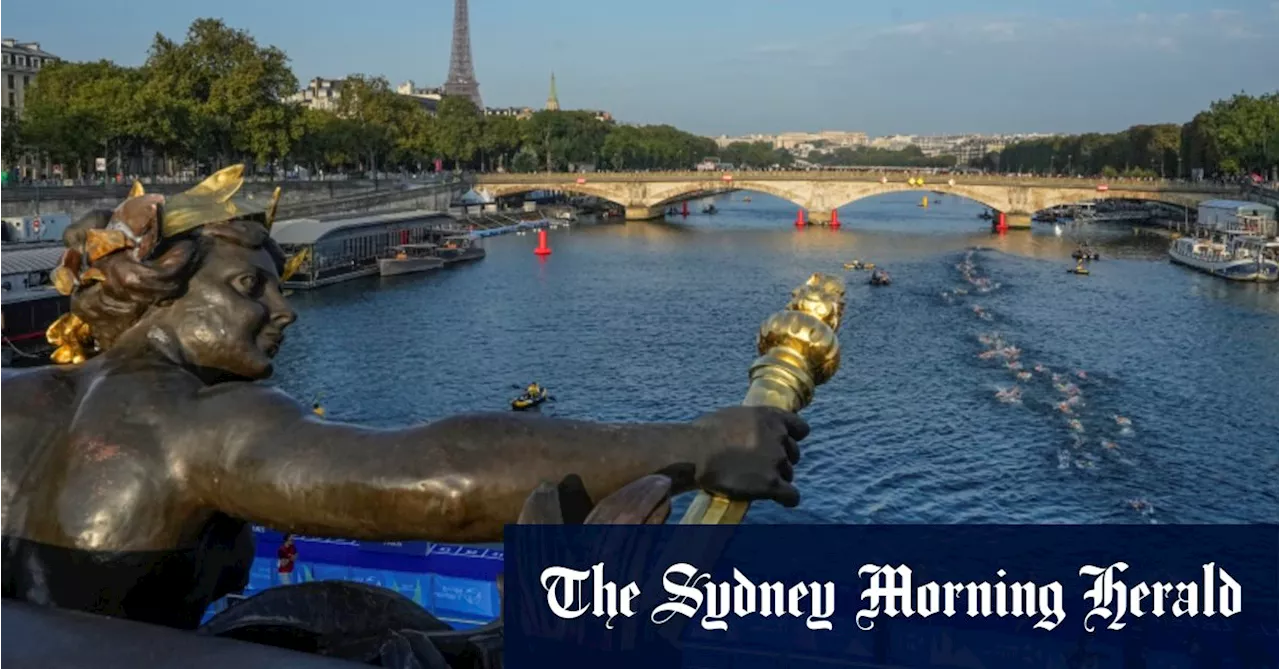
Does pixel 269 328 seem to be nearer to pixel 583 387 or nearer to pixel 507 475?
pixel 507 475

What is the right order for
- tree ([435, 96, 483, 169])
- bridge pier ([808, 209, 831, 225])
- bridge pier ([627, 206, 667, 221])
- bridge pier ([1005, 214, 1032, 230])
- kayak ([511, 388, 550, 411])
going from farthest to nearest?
tree ([435, 96, 483, 169]) < bridge pier ([627, 206, 667, 221]) < bridge pier ([808, 209, 831, 225]) < bridge pier ([1005, 214, 1032, 230]) < kayak ([511, 388, 550, 411])

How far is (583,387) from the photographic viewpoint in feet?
91.5

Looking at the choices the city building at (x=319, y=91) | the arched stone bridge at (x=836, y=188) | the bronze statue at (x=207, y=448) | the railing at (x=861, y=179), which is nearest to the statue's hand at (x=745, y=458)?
the bronze statue at (x=207, y=448)

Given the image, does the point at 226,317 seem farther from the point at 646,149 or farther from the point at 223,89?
the point at 646,149

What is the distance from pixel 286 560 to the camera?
10.4 m

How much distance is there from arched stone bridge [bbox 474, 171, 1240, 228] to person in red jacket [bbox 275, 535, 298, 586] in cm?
6573

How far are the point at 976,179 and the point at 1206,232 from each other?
15.7 metres

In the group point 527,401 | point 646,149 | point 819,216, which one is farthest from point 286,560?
point 646,149

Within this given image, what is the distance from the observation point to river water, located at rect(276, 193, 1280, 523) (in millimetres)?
20234

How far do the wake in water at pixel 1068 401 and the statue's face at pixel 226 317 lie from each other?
18.5 m

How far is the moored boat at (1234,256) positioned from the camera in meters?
47.0

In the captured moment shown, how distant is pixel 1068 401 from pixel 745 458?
2570 centimetres

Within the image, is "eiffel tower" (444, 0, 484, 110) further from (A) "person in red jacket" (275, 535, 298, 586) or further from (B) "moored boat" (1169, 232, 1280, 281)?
(A) "person in red jacket" (275, 535, 298, 586)

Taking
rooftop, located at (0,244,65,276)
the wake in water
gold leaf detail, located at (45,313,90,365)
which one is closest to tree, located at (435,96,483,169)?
the wake in water
